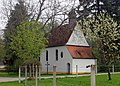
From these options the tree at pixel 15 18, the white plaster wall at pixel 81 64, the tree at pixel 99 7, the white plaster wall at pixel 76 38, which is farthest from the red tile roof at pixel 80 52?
the tree at pixel 15 18

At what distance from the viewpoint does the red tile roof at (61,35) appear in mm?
44312

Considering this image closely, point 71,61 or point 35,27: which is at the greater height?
point 35,27

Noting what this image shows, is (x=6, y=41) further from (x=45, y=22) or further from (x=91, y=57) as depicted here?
(x=91, y=57)

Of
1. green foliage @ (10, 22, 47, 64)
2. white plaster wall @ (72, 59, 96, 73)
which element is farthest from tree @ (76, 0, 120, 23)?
green foliage @ (10, 22, 47, 64)

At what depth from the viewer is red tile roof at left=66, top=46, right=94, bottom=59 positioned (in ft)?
156

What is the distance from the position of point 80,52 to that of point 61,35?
4.59 m

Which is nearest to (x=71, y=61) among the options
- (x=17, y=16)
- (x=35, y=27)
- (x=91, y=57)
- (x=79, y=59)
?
(x=79, y=59)

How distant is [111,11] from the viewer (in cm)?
5003

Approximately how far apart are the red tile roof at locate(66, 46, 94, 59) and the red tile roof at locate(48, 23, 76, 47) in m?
1.78

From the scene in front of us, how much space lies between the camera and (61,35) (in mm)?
47375

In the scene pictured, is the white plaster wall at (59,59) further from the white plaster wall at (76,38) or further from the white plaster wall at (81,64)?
the white plaster wall at (76,38)

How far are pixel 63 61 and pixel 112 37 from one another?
1884 cm

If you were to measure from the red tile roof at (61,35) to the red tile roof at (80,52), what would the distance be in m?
1.78

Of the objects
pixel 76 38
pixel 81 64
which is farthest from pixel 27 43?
pixel 76 38
